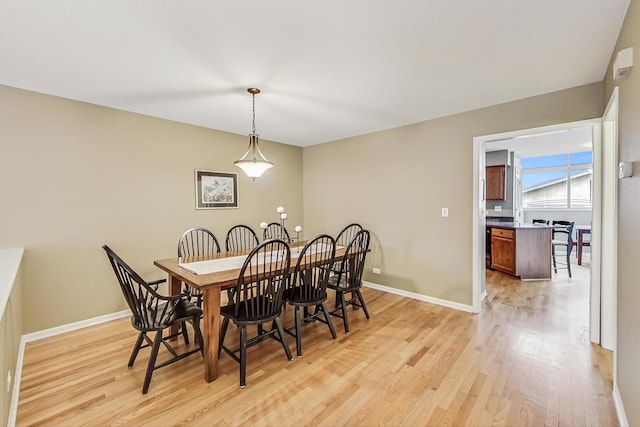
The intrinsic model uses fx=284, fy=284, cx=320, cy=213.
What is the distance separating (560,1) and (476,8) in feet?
1.44

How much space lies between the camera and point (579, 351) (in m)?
2.42

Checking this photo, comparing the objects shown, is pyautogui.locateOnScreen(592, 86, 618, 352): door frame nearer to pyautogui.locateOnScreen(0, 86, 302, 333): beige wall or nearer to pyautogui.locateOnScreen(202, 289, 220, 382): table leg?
pyautogui.locateOnScreen(202, 289, 220, 382): table leg

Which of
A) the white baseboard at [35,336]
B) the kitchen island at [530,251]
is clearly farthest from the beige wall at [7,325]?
the kitchen island at [530,251]

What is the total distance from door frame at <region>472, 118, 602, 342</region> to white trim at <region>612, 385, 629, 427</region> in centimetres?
96

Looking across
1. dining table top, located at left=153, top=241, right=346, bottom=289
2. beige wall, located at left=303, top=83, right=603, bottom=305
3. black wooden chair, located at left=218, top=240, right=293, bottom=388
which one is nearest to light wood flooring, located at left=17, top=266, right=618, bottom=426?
black wooden chair, located at left=218, top=240, right=293, bottom=388

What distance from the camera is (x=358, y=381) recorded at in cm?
205

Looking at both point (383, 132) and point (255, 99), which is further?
point (383, 132)

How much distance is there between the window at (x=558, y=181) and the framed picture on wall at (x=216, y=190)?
7.34 m

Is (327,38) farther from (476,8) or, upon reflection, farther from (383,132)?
(383,132)

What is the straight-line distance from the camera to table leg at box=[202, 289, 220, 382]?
2.03 meters

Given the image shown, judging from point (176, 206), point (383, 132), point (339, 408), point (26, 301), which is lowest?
point (339, 408)

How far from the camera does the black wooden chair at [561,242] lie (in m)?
4.77

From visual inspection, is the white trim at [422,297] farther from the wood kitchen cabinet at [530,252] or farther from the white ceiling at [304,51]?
the white ceiling at [304,51]

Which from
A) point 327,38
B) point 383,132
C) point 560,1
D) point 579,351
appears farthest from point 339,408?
point 383,132
